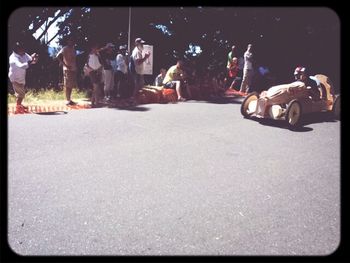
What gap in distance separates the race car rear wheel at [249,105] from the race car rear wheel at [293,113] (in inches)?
39.0

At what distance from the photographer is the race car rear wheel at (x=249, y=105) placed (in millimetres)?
8836

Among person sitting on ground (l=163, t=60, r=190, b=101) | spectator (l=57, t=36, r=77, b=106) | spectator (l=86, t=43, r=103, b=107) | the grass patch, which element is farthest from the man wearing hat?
spectator (l=57, t=36, r=77, b=106)

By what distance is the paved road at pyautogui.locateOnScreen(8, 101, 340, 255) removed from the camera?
3.26m

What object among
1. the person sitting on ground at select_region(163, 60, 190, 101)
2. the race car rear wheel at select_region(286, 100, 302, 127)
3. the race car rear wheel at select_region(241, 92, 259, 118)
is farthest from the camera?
the person sitting on ground at select_region(163, 60, 190, 101)

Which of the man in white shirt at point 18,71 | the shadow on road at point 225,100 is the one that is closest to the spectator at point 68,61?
the man in white shirt at point 18,71

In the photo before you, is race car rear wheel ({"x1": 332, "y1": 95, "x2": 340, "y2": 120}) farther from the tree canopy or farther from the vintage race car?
the tree canopy

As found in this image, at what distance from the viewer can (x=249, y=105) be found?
354 inches

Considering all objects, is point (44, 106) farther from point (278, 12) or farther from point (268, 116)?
point (278, 12)

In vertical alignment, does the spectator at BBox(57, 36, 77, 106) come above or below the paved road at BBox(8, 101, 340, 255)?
above

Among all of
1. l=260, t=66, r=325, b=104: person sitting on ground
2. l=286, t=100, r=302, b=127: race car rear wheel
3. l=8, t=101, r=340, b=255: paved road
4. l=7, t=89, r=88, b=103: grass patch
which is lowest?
l=8, t=101, r=340, b=255: paved road

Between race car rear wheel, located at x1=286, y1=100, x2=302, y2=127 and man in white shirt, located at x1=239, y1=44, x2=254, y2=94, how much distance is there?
19.6 feet

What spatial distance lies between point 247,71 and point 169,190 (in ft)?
34.5
